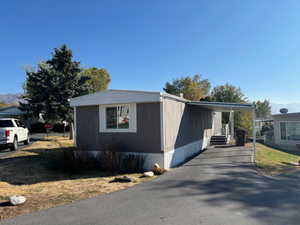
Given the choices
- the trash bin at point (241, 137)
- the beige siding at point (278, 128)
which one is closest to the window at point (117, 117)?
the trash bin at point (241, 137)

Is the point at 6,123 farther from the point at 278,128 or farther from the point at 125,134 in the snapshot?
the point at 278,128

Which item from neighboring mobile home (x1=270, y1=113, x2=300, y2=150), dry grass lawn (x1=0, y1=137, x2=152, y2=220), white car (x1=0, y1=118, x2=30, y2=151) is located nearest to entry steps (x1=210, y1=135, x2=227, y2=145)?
neighboring mobile home (x1=270, y1=113, x2=300, y2=150)

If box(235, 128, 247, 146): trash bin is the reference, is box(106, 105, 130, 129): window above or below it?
above

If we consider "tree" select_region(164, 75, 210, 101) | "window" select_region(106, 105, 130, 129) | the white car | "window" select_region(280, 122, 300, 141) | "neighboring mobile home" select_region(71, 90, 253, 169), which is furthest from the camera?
"tree" select_region(164, 75, 210, 101)

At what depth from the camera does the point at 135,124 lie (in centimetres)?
852

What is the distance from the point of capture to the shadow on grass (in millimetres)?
7090

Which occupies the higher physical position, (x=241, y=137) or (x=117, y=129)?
(x=117, y=129)

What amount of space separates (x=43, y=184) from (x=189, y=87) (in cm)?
3431

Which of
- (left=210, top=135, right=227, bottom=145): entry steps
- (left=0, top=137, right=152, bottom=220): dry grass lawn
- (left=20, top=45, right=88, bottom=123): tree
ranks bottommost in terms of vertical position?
(left=0, top=137, right=152, bottom=220): dry grass lawn

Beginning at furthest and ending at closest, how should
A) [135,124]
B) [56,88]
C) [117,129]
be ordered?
[56,88], [117,129], [135,124]

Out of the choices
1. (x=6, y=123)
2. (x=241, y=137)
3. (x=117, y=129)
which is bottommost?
(x=241, y=137)

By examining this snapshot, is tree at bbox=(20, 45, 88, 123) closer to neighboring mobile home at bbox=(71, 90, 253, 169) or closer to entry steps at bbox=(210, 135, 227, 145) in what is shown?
neighboring mobile home at bbox=(71, 90, 253, 169)

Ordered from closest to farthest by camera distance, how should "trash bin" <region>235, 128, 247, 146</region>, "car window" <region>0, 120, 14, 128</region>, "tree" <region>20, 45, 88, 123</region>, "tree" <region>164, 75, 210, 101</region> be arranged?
"car window" <region>0, 120, 14, 128</region> < "trash bin" <region>235, 128, 247, 146</region> < "tree" <region>20, 45, 88, 123</region> < "tree" <region>164, 75, 210, 101</region>

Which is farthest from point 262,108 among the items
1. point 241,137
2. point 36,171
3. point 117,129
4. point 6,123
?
point 36,171
